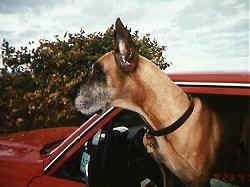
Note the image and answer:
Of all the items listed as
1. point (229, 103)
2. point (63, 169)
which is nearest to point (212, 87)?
point (229, 103)

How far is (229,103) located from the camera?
122 inches

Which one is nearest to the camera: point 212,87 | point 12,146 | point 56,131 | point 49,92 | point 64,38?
point 212,87

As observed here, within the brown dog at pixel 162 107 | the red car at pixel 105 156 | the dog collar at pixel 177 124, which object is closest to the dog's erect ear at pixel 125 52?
the brown dog at pixel 162 107

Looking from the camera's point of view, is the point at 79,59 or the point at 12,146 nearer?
the point at 12,146

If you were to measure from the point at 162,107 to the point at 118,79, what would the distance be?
49 cm

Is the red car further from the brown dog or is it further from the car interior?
the brown dog

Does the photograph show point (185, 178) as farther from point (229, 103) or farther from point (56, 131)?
point (56, 131)

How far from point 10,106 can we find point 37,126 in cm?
80

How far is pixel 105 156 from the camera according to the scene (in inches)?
114

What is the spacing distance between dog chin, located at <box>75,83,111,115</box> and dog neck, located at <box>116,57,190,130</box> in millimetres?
217

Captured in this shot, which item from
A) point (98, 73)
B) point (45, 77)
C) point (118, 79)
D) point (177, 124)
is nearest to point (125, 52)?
point (118, 79)

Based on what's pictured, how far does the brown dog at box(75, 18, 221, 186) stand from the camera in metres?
2.87

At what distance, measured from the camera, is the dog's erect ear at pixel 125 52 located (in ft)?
10.5

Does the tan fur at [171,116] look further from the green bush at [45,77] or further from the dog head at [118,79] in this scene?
the green bush at [45,77]
